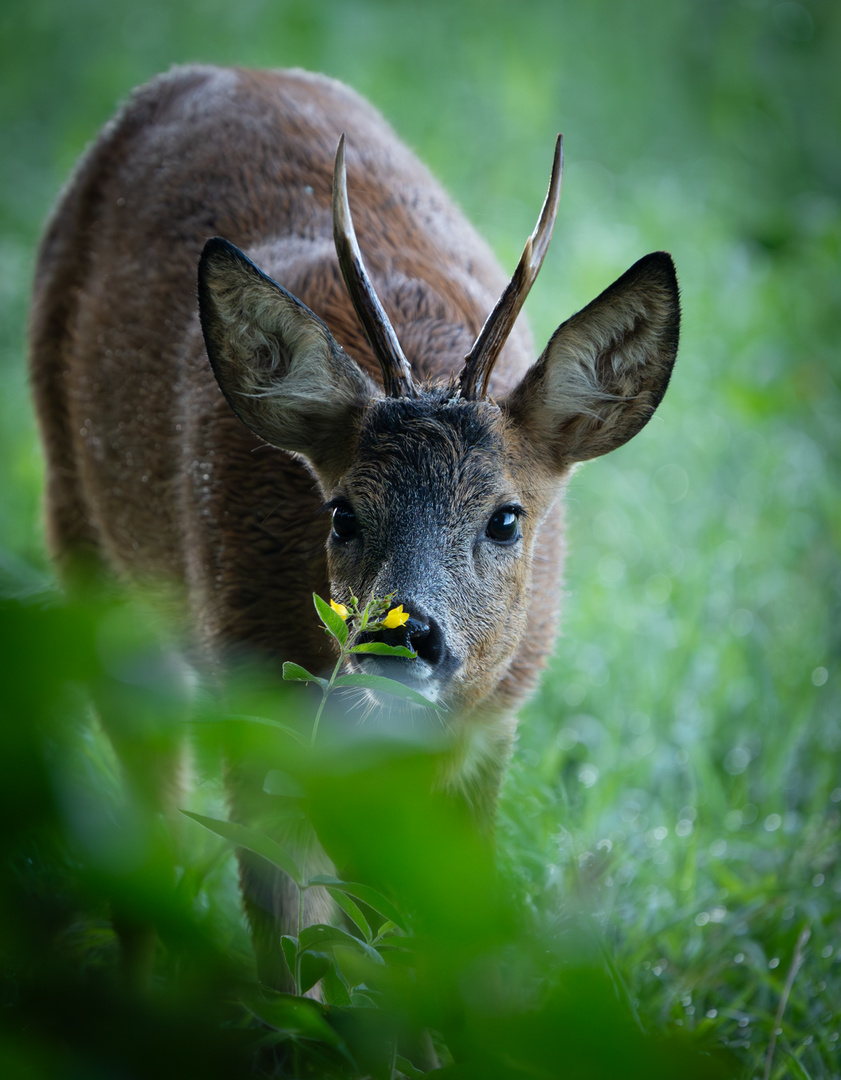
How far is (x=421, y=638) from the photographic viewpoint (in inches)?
80.7

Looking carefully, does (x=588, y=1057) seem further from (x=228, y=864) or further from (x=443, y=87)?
(x=443, y=87)

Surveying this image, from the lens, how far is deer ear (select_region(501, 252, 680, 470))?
2.40 meters

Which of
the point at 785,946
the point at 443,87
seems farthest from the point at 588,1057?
the point at 443,87

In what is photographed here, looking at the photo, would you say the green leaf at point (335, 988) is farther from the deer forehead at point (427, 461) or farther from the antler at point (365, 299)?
the antler at point (365, 299)

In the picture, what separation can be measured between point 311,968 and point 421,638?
789mm

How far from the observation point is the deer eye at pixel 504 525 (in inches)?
95.2

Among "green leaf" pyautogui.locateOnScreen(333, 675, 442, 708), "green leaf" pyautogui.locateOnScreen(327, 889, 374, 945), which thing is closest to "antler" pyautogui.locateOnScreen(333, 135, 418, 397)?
"green leaf" pyautogui.locateOnScreen(333, 675, 442, 708)

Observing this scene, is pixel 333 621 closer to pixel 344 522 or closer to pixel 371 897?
pixel 371 897

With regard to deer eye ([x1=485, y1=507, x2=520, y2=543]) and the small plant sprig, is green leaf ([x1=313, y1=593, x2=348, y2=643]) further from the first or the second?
deer eye ([x1=485, y1=507, x2=520, y2=543])

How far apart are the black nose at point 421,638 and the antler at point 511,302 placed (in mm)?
615

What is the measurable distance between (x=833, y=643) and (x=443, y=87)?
5.51 m

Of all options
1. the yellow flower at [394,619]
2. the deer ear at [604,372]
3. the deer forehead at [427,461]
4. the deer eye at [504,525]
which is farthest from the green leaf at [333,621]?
the deer ear at [604,372]

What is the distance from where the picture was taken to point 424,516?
7.49ft

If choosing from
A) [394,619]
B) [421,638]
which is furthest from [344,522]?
[394,619]
